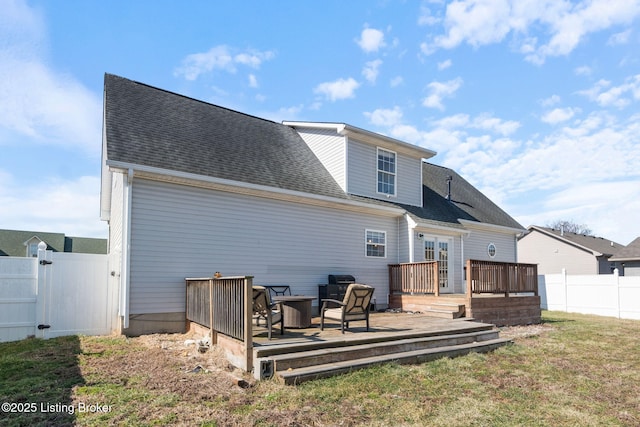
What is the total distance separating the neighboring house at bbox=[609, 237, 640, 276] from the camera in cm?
2384

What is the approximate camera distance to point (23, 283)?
7.57 metres

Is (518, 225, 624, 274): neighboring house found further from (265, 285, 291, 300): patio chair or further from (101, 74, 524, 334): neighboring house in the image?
(265, 285, 291, 300): patio chair

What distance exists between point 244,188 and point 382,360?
211 inches

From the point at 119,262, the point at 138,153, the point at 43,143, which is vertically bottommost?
the point at 119,262

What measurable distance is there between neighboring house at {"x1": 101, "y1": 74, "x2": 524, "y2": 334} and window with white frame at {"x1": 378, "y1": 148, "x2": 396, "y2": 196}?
0.04 m

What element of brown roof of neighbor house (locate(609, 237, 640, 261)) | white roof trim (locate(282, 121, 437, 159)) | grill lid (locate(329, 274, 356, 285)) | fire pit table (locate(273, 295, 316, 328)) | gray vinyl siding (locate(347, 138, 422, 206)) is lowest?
fire pit table (locate(273, 295, 316, 328))

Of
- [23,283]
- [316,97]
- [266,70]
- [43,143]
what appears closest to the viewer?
[23,283]

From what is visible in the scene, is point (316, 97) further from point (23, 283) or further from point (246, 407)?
point (246, 407)

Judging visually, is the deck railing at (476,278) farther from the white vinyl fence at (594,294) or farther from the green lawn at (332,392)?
the white vinyl fence at (594,294)

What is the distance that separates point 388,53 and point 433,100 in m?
2.30

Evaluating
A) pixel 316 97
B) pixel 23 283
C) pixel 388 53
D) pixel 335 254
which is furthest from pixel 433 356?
pixel 316 97

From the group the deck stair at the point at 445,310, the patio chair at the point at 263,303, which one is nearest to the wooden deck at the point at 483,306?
the deck stair at the point at 445,310

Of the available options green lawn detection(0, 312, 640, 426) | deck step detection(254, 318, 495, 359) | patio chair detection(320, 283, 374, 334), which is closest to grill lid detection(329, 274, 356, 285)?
patio chair detection(320, 283, 374, 334)

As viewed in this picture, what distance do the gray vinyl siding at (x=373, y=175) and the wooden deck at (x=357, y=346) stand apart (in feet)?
17.1
